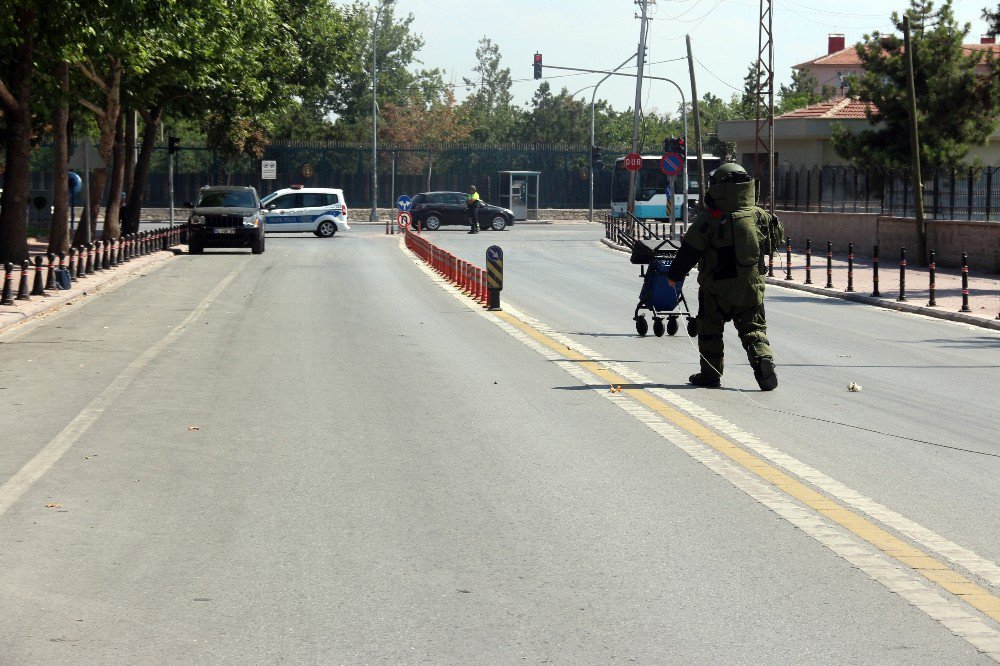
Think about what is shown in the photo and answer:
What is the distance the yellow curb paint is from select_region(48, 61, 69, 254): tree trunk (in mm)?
21740

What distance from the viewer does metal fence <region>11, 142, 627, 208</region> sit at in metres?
69.8

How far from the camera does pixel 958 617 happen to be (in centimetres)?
556

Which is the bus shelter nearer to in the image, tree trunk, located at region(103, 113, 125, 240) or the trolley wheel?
tree trunk, located at region(103, 113, 125, 240)

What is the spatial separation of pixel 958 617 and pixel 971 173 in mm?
30440

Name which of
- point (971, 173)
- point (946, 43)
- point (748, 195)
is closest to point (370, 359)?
point (748, 195)

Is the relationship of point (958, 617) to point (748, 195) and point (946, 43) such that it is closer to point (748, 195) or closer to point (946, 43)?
point (748, 195)

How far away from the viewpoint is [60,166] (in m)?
32.2

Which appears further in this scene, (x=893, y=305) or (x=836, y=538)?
(x=893, y=305)

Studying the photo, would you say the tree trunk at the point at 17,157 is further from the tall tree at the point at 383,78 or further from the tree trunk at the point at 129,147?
the tall tree at the point at 383,78

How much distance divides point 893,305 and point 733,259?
1298cm

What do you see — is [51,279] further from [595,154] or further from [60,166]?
[595,154]

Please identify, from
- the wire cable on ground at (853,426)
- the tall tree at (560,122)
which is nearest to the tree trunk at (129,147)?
the wire cable on ground at (853,426)

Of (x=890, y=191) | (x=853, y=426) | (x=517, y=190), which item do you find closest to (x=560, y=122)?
(x=517, y=190)

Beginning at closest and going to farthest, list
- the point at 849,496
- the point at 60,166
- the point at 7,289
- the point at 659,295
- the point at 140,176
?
the point at 849,496 < the point at 659,295 < the point at 7,289 < the point at 60,166 < the point at 140,176
